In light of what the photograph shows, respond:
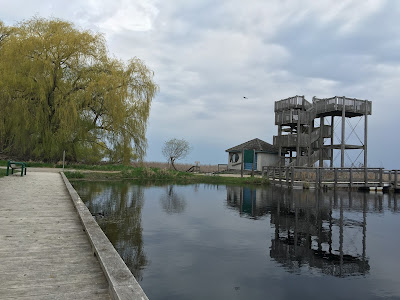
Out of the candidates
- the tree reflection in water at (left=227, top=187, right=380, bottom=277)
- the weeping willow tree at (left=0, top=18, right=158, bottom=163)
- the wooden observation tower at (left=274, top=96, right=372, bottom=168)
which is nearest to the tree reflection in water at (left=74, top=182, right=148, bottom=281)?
the tree reflection in water at (left=227, top=187, right=380, bottom=277)

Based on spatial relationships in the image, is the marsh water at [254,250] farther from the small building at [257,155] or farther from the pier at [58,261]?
the small building at [257,155]

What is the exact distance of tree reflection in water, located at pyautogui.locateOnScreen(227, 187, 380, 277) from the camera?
7246 millimetres

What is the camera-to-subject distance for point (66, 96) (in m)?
→ 28.3

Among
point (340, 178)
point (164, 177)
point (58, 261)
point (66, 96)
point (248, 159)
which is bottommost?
point (58, 261)

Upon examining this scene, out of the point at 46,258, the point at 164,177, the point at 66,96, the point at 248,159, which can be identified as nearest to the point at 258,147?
the point at 248,159

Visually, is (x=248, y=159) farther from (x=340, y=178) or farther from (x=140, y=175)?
(x=140, y=175)

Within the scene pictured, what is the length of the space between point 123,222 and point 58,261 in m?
5.63

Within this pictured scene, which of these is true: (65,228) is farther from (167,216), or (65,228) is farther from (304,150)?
(304,150)

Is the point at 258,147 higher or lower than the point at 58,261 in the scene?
higher

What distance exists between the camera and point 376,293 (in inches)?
226

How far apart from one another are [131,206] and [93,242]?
8471 millimetres

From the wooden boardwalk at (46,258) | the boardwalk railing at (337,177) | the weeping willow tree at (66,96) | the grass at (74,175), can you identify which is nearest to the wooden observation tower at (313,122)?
the boardwalk railing at (337,177)

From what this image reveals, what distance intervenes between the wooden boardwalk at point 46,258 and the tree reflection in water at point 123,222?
3.59 feet

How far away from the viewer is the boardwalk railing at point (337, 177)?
83.9 feet
